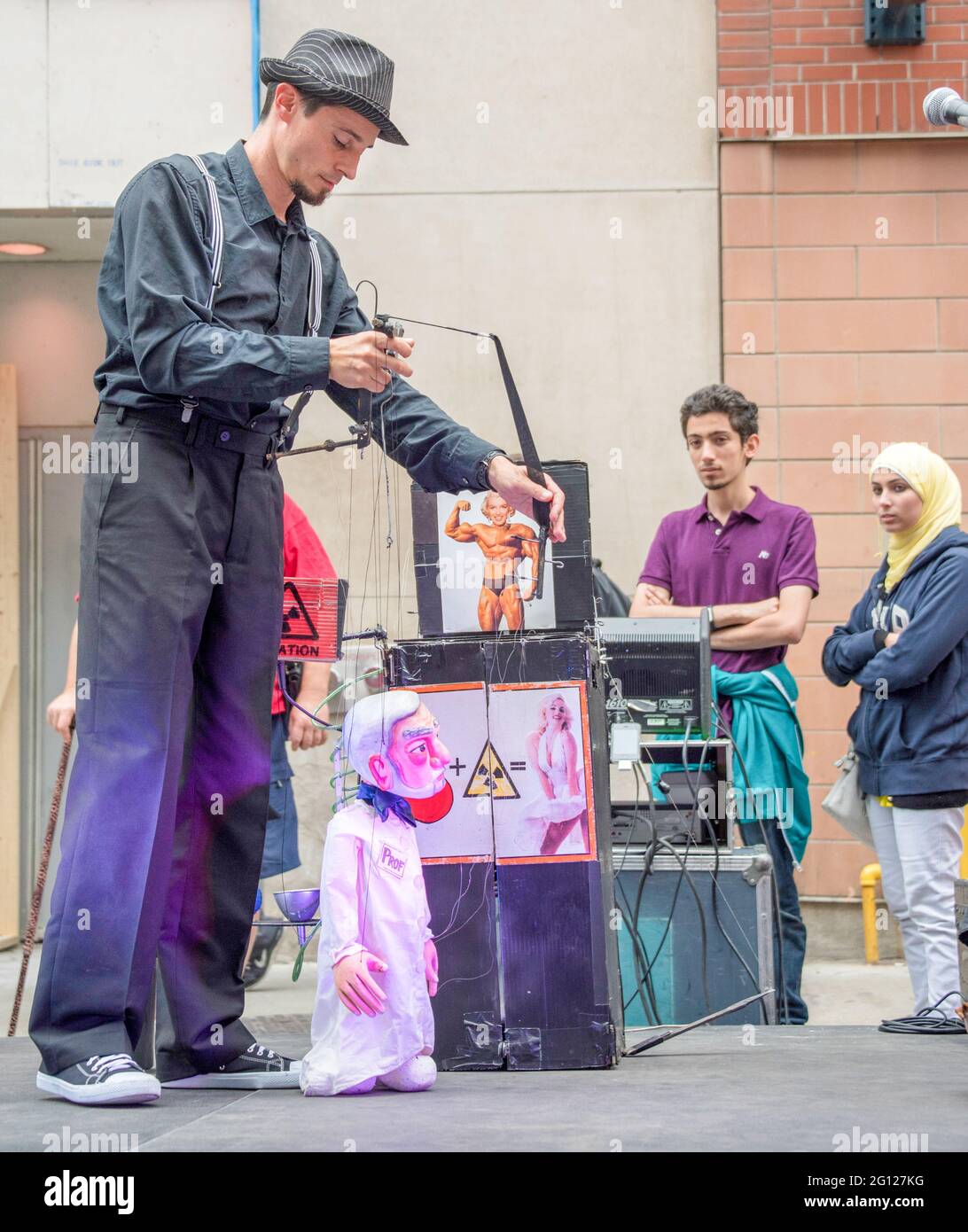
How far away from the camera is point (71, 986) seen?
276 cm

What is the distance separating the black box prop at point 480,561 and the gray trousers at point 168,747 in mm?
772

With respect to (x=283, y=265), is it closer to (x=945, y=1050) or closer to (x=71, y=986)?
(x=71, y=986)

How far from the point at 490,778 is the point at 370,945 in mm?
641

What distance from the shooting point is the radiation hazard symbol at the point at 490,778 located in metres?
3.55

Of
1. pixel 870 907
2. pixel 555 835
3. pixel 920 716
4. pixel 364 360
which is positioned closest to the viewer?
pixel 364 360

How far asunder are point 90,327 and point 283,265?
193 inches

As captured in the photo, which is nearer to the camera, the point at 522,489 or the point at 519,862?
the point at 522,489

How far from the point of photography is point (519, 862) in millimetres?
3518

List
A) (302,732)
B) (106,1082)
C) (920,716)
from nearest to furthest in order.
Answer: (106,1082), (920,716), (302,732)

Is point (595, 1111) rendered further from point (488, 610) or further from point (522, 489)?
point (488, 610)

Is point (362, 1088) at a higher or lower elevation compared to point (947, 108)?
lower

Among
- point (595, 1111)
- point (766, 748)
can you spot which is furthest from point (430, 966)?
point (766, 748)

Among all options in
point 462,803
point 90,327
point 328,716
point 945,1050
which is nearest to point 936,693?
point 945,1050

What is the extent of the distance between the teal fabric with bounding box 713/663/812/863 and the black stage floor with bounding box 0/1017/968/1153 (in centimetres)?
144
